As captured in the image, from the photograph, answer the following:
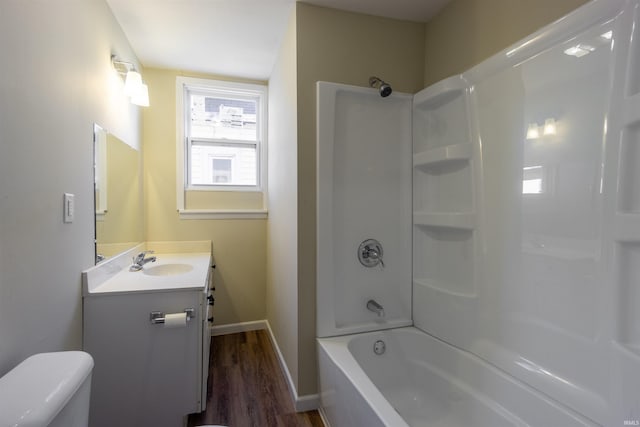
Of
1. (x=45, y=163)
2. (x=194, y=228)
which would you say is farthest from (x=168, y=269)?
(x=45, y=163)

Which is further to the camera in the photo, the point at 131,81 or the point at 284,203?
the point at 284,203

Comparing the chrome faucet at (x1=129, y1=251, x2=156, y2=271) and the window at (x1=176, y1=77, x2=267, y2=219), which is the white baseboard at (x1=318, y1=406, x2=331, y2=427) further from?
the window at (x1=176, y1=77, x2=267, y2=219)

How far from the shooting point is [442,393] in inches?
61.9

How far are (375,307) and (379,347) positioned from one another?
23cm

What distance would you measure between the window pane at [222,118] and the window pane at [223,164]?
0.11m

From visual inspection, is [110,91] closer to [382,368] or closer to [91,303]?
[91,303]

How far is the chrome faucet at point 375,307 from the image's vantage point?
179 centimetres

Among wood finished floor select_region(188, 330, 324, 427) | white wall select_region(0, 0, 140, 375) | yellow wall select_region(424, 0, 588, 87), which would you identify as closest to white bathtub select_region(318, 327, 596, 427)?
wood finished floor select_region(188, 330, 324, 427)

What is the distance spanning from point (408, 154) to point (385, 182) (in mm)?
242

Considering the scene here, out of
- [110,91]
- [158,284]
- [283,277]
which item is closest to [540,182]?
[283,277]

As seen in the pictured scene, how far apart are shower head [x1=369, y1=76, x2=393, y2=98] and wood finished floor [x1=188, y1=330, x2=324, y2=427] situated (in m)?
1.91

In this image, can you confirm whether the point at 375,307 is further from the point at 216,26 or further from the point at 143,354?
the point at 216,26

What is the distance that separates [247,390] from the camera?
192 cm

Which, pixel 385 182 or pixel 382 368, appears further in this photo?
pixel 385 182
